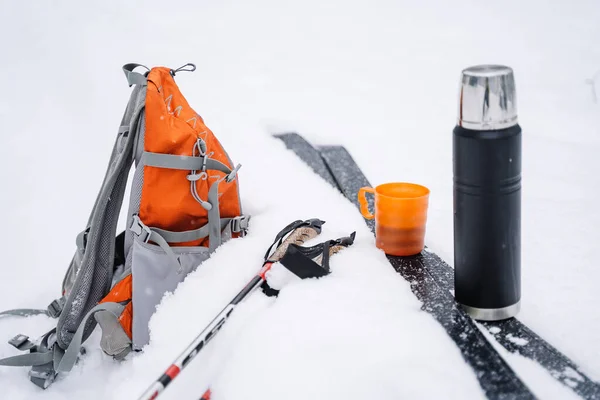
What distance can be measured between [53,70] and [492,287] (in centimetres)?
411

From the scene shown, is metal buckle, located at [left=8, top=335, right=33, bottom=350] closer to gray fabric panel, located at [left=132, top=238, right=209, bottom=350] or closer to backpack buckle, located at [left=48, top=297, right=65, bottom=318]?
backpack buckle, located at [left=48, top=297, right=65, bottom=318]

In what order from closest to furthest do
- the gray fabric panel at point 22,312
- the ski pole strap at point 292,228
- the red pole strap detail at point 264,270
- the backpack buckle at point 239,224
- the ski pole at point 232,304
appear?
the ski pole at point 232,304
the red pole strap detail at point 264,270
the ski pole strap at point 292,228
the backpack buckle at point 239,224
the gray fabric panel at point 22,312

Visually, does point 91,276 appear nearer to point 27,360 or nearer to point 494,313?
point 27,360

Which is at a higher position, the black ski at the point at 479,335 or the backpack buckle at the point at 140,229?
the backpack buckle at the point at 140,229

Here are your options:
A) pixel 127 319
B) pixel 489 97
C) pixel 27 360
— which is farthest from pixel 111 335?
pixel 489 97

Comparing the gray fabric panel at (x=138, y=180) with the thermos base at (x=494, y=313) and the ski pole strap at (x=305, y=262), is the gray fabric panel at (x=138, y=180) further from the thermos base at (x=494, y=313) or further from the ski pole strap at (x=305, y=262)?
the thermos base at (x=494, y=313)

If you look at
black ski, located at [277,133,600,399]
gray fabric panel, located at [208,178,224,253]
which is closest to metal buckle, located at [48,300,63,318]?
gray fabric panel, located at [208,178,224,253]

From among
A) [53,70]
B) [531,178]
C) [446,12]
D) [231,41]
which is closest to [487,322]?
[531,178]

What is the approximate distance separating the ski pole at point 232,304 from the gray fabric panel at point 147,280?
31cm

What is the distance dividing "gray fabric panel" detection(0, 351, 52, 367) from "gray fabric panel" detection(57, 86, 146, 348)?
0.17ft

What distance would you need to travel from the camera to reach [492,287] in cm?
114

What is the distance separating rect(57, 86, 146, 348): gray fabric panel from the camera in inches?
65.1

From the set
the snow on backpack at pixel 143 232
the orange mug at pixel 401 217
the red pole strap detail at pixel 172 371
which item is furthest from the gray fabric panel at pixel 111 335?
the orange mug at pixel 401 217

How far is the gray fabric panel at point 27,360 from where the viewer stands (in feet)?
5.23
